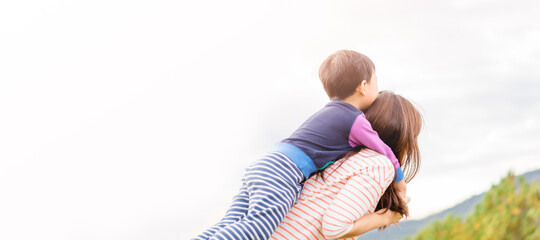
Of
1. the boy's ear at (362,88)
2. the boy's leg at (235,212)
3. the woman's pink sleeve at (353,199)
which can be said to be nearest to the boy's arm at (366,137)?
the woman's pink sleeve at (353,199)

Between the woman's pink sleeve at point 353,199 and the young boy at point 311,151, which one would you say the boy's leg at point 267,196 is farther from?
the woman's pink sleeve at point 353,199

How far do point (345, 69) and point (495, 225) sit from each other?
127cm

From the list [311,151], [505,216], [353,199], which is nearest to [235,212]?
[311,151]

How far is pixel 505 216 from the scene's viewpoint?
3279 mm

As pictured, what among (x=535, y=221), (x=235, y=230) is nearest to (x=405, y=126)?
(x=535, y=221)

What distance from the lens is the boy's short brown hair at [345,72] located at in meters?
3.78

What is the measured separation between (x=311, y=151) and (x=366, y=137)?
34cm

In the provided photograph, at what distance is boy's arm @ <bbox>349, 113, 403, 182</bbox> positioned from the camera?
3.58 m

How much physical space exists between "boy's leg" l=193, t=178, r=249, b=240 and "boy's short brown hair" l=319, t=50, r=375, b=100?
2.71ft

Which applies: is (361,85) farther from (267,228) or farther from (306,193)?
(267,228)

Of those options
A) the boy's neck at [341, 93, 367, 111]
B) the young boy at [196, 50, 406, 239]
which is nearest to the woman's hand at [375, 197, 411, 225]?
the young boy at [196, 50, 406, 239]

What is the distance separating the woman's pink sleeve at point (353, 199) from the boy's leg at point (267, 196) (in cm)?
25

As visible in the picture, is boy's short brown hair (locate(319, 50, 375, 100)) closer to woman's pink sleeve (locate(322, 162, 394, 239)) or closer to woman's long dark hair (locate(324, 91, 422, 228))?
woman's long dark hair (locate(324, 91, 422, 228))

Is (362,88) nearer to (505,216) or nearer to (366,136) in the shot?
(366,136)
